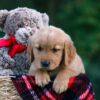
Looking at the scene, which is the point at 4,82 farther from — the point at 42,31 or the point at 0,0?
the point at 0,0

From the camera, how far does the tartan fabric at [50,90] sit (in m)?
4.02

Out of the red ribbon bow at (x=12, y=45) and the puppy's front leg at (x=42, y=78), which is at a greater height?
the red ribbon bow at (x=12, y=45)

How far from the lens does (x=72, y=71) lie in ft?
13.3

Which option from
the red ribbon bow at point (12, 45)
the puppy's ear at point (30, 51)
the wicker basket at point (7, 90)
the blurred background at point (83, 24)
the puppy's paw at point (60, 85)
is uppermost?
the puppy's ear at point (30, 51)

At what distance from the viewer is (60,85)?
3.98 meters

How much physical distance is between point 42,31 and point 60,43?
10 centimetres

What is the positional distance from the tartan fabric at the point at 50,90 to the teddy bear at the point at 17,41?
0.72 feet

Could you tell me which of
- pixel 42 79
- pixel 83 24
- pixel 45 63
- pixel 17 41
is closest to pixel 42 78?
pixel 42 79

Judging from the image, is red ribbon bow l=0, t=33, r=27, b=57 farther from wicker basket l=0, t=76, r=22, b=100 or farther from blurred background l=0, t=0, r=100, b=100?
blurred background l=0, t=0, r=100, b=100

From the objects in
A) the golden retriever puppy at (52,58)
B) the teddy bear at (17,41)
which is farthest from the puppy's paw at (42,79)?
the teddy bear at (17,41)

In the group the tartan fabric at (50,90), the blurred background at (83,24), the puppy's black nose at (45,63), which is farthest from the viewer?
the blurred background at (83,24)

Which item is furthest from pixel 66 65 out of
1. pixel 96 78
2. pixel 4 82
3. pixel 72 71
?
pixel 96 78

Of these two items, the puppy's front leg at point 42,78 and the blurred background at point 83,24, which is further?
the blurred background at point 83,24

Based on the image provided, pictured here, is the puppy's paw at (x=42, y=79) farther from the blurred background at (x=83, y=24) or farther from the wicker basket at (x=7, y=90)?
the blurred background at (x=83, y=24)
